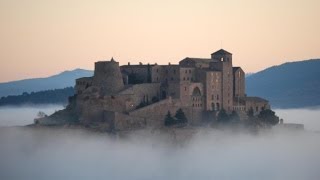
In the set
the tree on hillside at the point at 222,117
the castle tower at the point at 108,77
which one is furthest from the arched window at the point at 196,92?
the castle tower at the point at 108,77

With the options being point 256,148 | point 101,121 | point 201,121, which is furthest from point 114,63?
point 256,148

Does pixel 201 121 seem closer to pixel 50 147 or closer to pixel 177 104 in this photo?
pixel 177 104

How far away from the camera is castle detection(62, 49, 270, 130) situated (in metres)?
57.2

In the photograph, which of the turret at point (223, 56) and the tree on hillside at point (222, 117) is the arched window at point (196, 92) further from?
the turret at point (223, 56)

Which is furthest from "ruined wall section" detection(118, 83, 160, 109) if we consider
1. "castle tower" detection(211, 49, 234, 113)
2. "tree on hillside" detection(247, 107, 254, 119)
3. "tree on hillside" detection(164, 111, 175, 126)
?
"tree on hillside" detection(247, 107, 254, 119)

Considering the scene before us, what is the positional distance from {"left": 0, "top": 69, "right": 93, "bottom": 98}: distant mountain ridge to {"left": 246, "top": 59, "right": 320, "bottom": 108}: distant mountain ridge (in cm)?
3326

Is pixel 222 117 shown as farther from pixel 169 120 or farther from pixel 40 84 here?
pixel 40 84

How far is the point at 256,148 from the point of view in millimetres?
70625

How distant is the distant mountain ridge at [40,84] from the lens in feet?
427

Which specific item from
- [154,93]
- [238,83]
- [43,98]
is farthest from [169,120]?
[43,98]

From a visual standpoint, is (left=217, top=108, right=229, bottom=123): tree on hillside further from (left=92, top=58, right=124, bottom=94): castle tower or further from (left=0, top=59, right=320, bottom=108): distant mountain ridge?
(left=0, top=59, right=320, bottom=108): distant mountain ridge

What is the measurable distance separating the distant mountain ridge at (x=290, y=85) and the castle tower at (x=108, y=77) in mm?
84570

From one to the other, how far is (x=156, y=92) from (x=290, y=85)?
100577mm

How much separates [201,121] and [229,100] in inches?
148
